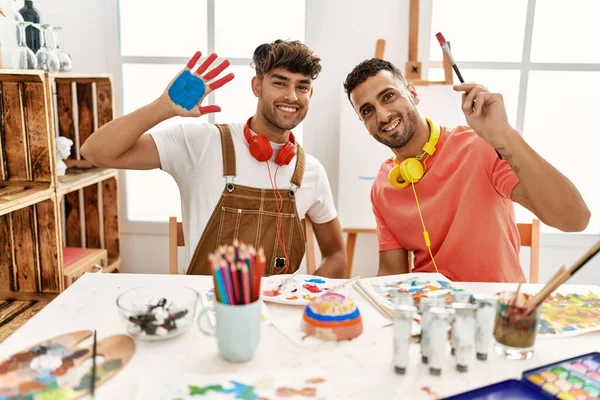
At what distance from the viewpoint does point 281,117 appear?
183cm

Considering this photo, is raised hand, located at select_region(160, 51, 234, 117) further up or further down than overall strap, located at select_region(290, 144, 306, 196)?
further up

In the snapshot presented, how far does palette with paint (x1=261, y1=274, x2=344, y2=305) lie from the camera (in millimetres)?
1182

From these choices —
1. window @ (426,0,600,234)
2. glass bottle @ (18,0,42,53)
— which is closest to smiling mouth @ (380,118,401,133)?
window @ (426,0,600,234)

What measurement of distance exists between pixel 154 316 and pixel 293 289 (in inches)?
14.8

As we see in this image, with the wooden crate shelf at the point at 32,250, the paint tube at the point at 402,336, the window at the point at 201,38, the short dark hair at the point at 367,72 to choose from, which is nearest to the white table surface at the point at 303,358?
the paint tube at the point at 402,336

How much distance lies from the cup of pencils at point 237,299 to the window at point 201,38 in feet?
6.87

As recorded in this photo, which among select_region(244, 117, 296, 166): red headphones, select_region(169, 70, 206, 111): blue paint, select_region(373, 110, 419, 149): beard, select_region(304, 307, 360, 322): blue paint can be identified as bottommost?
select_region(304, 307, 360, 322): blue paint

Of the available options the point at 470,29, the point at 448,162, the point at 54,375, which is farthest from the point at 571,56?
the point at 54,375

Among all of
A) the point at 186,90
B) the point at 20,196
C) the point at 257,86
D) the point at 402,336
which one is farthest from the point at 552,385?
the point at 20,196

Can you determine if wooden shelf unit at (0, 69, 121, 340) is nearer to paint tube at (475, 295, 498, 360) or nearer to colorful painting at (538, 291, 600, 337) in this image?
paint tube at (475, 295, 498, 360)

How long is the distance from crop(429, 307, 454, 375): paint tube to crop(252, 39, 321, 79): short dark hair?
118 centimetres

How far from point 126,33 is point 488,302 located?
2.67m

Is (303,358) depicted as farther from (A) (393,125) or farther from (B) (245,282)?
(A) (393,125)

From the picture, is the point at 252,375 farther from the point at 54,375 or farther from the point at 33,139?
the point at 33,139
